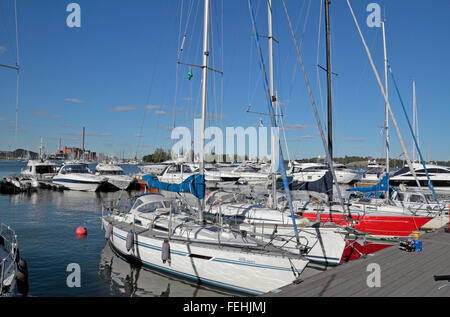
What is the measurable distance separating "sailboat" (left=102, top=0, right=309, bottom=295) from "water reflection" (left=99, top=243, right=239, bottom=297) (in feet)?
1.00

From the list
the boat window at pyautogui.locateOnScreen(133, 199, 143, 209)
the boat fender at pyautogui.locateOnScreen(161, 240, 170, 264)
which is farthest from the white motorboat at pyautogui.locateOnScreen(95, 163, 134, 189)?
the boat fender at pyautogui.locateOnScreen(161, 240, 170, 264)

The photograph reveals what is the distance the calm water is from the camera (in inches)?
432

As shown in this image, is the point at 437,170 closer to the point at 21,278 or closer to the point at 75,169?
the point at 21,278

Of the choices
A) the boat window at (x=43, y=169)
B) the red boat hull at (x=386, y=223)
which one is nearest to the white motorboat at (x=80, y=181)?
the boat window at (x=43, y=169)

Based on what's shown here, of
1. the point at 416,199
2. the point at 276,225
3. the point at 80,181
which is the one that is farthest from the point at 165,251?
the point at 80,181

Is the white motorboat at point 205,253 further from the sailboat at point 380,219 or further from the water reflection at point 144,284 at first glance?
the sailboat at point 380,219

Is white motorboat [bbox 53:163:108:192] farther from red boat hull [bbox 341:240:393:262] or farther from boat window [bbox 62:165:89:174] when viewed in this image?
red boat hull [bbox 341:240:393:262]

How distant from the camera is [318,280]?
8141mm

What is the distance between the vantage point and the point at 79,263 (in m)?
13.8

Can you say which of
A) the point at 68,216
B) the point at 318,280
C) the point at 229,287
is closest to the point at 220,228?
the point at 229,287

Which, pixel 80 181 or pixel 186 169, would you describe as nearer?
pixel 80 181

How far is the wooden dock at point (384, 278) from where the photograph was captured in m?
7.38

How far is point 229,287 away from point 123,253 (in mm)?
5581

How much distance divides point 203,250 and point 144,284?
9.47 feet
